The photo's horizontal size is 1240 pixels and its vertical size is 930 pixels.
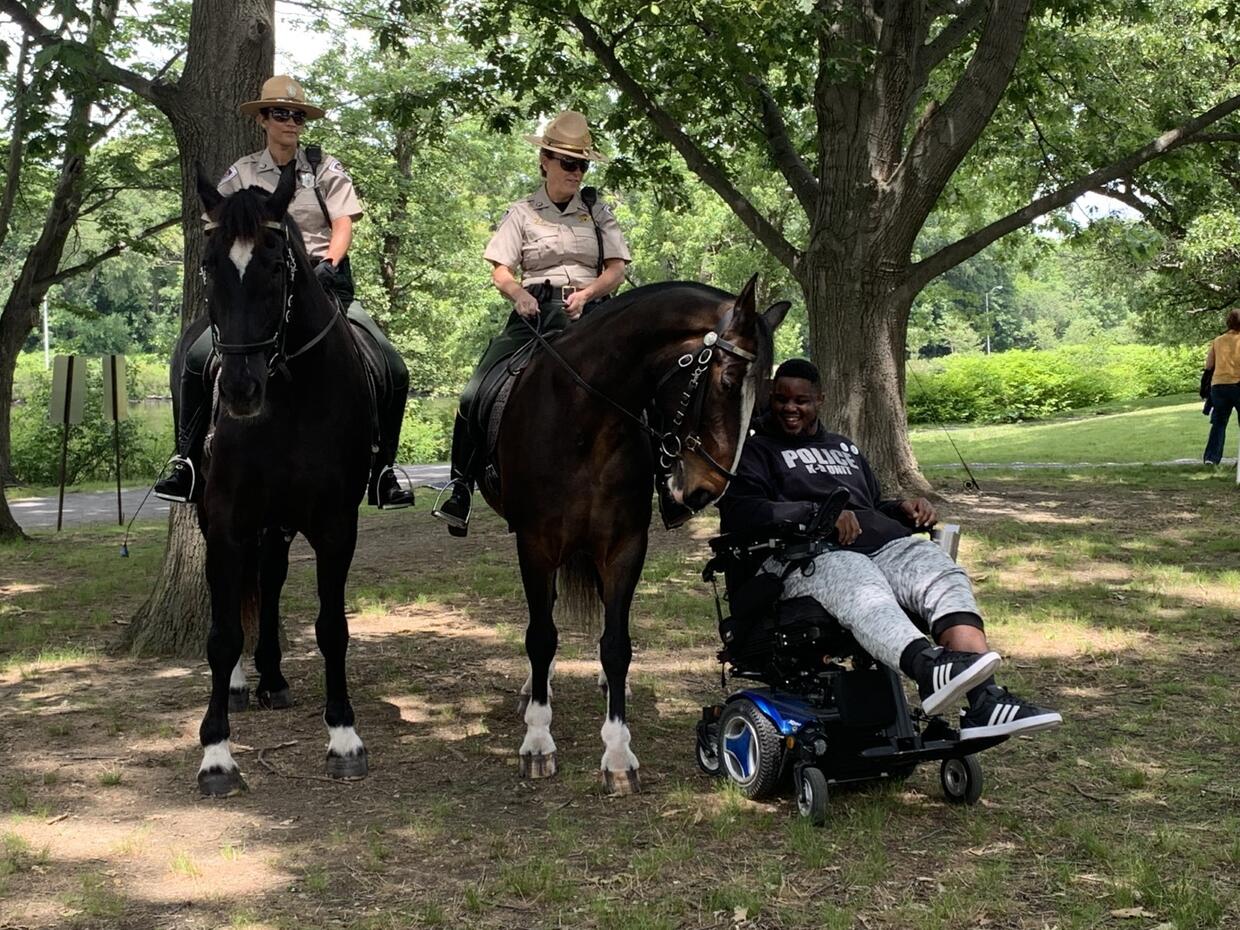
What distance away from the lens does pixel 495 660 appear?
820 centimetres

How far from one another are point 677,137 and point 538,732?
33.1ft

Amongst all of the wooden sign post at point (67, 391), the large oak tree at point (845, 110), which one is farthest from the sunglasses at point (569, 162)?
the wooden sign post at point (67, 391)

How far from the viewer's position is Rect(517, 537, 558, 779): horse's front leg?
18.6 ft

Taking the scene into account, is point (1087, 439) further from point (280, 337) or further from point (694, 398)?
point (280, 337)

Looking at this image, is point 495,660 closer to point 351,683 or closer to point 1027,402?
point 351,683

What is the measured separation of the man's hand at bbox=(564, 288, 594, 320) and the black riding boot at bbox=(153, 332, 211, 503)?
1810mm

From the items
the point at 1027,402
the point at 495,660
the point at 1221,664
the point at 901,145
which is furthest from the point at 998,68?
the point at 1027,402

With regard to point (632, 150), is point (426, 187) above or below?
above

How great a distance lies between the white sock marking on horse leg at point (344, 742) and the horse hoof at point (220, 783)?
0.45 m

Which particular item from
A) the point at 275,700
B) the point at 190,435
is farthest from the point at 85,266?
the point at 190,435

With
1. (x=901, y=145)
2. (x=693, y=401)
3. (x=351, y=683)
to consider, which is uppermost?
(x=901, y=145)

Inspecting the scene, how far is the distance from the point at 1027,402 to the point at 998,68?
1194 inches

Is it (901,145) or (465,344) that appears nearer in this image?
(901,145)

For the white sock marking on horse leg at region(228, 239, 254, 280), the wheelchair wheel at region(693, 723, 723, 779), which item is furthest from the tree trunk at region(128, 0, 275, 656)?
the wheelchair wheel at region(693, 723, 723, 779)
